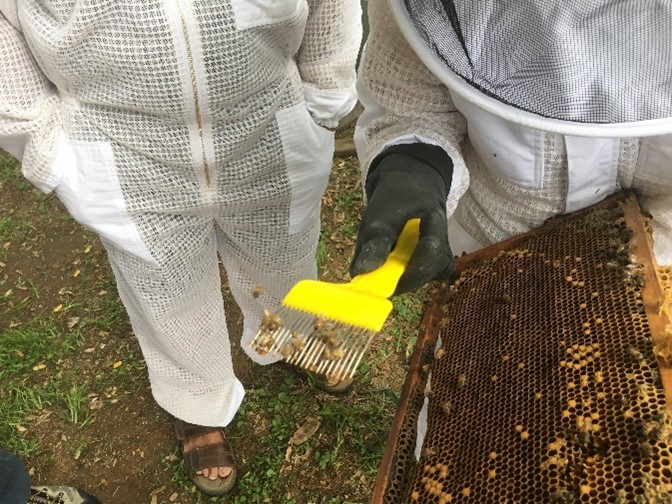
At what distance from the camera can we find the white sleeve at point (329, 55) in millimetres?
1772

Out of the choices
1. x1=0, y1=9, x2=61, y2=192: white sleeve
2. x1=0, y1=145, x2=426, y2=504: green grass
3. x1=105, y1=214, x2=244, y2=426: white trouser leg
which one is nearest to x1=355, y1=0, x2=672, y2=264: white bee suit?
x1=105, y1=214, x2=244, y2=426: white trouser leg

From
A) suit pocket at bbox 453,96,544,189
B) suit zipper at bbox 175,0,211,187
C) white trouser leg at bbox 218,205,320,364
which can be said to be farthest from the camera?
white trouser leg at bbox 218,205,320,364

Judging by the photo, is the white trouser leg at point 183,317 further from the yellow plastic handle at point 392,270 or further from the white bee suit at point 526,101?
the yellow plastic handle at point 392,270

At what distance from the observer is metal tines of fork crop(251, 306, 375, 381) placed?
1258 millimetres

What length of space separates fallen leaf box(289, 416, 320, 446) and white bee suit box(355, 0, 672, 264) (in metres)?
1.39

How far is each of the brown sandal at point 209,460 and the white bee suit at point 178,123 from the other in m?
0.65

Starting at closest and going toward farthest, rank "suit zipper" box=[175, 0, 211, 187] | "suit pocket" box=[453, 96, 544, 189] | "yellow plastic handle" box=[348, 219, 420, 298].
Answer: "yellow plastic handle" box=[348, 219, 420, 298], "suit pocket" box=[453, 96, 544, 189], "suit zipper" box=[175, 0, 211, 187]

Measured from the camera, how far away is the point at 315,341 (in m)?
1.33

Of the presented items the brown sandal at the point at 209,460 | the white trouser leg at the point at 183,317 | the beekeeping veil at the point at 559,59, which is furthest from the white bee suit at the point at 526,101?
the brown sandal at the point at 209,460

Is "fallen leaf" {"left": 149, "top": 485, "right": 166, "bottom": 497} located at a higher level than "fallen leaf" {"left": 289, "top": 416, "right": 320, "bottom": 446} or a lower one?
lower

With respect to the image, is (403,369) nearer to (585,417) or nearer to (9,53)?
(585,417)

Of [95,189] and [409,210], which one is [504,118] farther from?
[95,189]

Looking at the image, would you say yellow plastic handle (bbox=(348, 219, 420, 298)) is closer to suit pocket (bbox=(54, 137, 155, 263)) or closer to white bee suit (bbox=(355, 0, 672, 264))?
white bee suit (bbox=(355, 0, 672, 264))

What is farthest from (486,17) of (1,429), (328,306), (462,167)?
(1,429)
